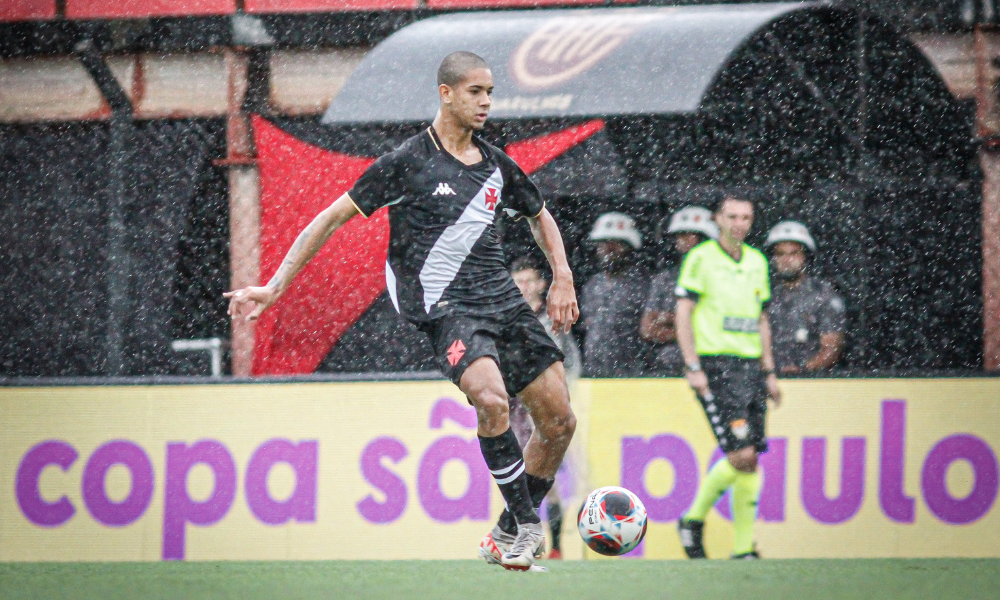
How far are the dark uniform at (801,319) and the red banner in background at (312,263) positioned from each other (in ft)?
8.96

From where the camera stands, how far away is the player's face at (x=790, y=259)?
8148mm

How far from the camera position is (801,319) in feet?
26.1

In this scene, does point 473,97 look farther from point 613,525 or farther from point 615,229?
point 615,229

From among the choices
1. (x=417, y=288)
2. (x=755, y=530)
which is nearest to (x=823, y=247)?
(x=755, y=530)

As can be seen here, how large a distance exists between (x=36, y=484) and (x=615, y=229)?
12.9ft

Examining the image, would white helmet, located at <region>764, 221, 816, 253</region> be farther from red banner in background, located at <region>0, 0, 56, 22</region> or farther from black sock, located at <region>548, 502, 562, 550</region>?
red banner in background, located at <region>0, 0, 56, 22</region>

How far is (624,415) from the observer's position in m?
7.30

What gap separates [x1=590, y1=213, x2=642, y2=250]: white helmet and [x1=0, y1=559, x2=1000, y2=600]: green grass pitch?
9.50ft

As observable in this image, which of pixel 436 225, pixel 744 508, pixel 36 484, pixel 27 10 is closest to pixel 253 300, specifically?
pixel 436 225

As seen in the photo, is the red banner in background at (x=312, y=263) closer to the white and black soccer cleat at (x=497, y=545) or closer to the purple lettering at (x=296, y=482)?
the purple lettering at (x=296, y=482)

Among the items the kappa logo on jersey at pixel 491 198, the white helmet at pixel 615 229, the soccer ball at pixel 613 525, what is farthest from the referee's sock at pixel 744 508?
the kappa logo on jersey at pixel 491 198

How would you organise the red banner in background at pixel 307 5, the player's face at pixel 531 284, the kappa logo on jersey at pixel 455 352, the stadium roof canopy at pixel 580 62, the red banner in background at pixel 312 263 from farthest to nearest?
the red banner in background at pixel 307 5, the red banner in background at pixel 312 263, the stadium roof canopy at pixel 580 62, the player's face at pixel 531 284, the kappa logo on jersey at pixel 455 352

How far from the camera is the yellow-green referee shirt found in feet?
24.2

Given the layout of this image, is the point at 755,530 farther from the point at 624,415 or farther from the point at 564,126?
the point at 564,126
